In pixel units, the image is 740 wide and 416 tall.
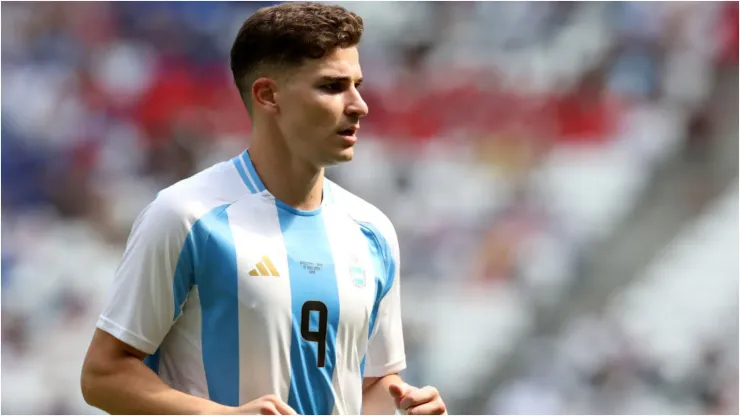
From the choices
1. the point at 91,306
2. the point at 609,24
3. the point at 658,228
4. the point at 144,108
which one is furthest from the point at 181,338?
the point at 609,24

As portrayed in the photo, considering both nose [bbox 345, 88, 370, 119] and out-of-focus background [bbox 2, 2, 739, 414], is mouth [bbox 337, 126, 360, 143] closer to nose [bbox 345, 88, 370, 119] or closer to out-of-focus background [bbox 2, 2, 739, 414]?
nose [bbox 345, 88, 370, 119]

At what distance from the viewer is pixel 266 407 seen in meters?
2.12

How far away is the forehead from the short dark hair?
1cm

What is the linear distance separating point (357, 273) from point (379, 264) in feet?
0.37

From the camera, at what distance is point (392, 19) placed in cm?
Result: 736

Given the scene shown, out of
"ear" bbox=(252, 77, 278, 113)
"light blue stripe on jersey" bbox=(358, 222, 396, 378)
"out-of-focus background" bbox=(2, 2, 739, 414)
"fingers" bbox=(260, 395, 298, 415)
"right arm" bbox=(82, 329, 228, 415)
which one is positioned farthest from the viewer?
"out-of-focus background" bbox=(2, 2, 739, 414)

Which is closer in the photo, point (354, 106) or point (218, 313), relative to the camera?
point (218, 313)

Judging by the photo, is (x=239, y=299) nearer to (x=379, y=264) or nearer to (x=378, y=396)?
(x=379, y=264)

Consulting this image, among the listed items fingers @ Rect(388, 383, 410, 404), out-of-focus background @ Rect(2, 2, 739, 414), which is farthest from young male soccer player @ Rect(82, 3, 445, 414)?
out-of-focus background @ Rect(2, 2, 739, 414)

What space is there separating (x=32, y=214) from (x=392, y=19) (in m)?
2.83

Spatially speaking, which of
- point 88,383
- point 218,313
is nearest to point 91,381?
point 88,383

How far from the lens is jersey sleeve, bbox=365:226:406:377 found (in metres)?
2.66

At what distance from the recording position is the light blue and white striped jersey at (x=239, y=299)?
2291 millimetres

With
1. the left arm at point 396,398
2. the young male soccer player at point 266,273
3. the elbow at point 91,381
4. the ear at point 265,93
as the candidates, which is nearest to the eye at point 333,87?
the young male soccer player at point 266,273
